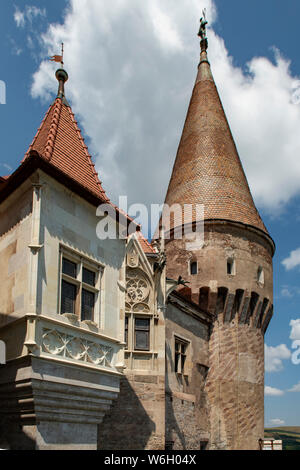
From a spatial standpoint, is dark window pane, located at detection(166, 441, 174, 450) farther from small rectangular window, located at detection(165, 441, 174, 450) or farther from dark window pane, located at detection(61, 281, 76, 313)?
dark window pane, located at detection(61, 281, 76, 313)

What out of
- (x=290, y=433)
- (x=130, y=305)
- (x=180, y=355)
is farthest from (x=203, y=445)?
(x=290, y=433)

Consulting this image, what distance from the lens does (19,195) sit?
9883mm

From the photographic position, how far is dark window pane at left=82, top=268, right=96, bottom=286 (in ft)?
33.7

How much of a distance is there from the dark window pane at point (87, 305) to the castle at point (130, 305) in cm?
4

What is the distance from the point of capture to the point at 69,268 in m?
9.91

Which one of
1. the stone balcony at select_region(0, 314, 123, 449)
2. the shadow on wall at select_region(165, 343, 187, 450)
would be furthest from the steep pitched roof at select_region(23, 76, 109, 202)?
the shadow on wall at select_region(165, 343, 187, 450)

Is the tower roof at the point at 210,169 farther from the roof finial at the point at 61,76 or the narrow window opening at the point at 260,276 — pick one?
the roof finial at the point at 61,76

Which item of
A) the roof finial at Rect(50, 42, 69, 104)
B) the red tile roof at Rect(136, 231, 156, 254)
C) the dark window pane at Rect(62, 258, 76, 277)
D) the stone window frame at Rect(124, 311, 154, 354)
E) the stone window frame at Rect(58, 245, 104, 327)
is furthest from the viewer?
the red tile roof at Rect(136, 231, 156, 254)

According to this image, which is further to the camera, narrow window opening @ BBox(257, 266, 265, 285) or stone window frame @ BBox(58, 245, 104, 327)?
narrow window opening @ BBox(257, 266, 265, 285)

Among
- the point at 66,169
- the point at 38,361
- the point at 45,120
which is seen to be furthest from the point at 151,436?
the point at 45,120

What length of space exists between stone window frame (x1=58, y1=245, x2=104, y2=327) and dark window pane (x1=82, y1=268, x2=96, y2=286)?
6cm

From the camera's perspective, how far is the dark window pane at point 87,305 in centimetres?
1006

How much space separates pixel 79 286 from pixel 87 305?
478 mm
